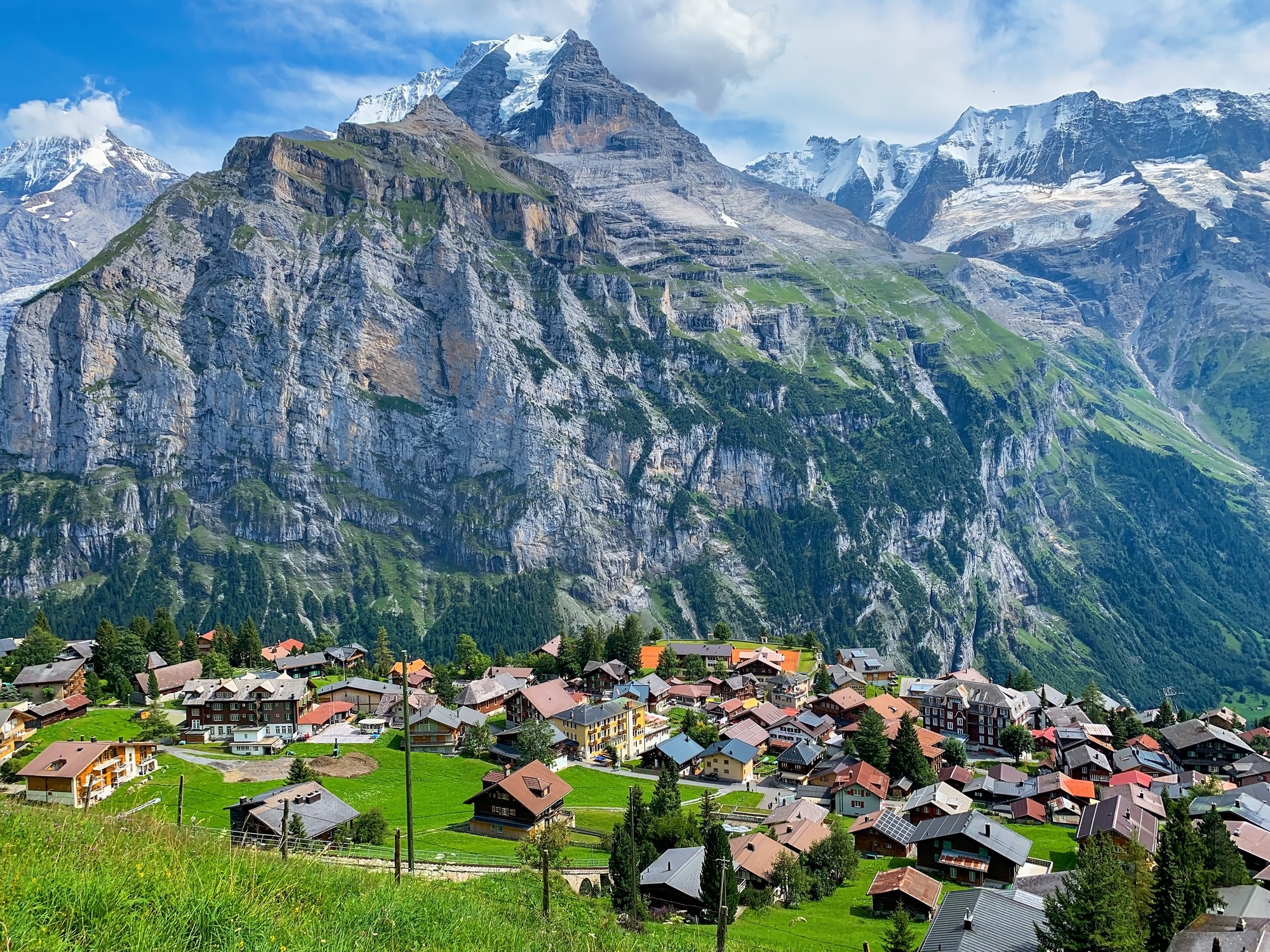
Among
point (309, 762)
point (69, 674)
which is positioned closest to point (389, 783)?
point (309, 762)

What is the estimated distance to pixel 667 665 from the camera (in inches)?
5098

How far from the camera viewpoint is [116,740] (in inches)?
3150

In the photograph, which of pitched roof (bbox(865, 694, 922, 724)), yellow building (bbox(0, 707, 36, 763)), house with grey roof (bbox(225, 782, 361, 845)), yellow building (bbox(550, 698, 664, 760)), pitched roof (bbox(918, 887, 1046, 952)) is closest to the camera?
pitched roof (bbox(918, 887, 1046, 952))

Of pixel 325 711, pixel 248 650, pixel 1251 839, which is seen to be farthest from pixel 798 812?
pixel 248 650

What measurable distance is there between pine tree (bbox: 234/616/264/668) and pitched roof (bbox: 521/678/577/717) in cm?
4357

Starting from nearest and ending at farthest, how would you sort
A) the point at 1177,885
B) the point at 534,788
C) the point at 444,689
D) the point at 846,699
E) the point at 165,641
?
1. the point at 1177,885
2. the point at 534,788
3. the point at 444,689
4. the point at 165,641
5. the point at 846,699

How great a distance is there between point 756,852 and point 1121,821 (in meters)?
28.3

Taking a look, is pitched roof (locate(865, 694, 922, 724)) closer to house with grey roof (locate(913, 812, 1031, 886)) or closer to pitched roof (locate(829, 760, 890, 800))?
pitched roof (locate(829, 760, 890, 800))

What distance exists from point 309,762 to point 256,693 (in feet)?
50.7

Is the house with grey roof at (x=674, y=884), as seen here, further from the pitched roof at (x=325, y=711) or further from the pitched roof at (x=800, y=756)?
the pitched roof at (x=325, y=711)

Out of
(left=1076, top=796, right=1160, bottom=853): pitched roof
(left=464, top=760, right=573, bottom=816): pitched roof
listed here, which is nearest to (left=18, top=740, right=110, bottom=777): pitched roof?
(left=464, top=760, right=573, bottom=816): pitched roof

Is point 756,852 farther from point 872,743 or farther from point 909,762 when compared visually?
point 872,743

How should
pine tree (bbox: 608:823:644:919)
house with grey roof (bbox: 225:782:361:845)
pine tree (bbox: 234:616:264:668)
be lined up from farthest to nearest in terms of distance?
pine tree (bbox: 234:616:264:668) < house with grey roof (bbox: 225:782:361:845) < pine tree (bbox: 608:823:644:919)

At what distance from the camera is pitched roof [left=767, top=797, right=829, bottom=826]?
229 ft
